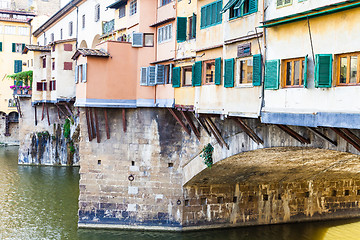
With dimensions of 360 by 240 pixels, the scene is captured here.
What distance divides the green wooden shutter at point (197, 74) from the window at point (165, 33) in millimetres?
3312

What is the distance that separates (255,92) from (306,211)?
41.7ft

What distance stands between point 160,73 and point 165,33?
1.78 m

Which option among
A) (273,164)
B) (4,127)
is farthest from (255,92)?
(4,127)

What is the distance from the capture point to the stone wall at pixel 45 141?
44.2 m

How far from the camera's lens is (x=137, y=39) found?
74.2 ft

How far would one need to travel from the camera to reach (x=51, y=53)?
4034cm

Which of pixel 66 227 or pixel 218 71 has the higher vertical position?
A: pixel 218 71

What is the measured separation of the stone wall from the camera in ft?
145

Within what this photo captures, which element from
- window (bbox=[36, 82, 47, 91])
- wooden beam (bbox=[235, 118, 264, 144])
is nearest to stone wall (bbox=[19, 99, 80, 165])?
window (bbox=[36, 82, 47, 91])

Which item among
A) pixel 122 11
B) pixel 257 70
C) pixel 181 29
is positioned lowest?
pixel 257 70

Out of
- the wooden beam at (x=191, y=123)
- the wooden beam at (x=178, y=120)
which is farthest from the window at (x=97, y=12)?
the wooden beam at (x=191, y=123)

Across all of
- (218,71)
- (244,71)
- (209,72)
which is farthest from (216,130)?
(244,71)

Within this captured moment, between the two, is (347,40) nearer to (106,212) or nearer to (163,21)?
(163,21)

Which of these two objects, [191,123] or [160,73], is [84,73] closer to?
[160,73]
